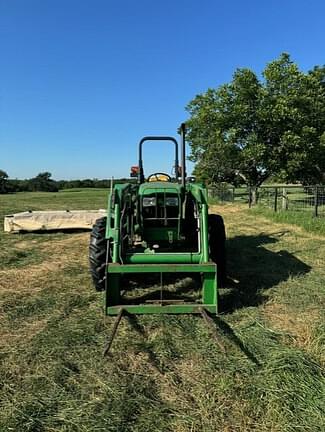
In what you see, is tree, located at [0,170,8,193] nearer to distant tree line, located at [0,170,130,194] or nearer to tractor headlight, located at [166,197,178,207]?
distant tree line, located at [0,170,130,194]

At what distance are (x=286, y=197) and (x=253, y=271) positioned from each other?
897 centimetres

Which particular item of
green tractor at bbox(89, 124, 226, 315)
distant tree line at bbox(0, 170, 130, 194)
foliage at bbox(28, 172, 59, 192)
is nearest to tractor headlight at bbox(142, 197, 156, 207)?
green tractor at bbox(89, 124, 226, 315)

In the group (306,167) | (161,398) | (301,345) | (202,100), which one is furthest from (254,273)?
(202,100)

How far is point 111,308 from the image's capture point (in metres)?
3.86

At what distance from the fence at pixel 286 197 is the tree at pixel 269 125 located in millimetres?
2296

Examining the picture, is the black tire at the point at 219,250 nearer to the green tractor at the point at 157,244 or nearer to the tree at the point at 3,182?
the green tractor at the point at 157,244

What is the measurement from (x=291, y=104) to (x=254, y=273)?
18.2 metres

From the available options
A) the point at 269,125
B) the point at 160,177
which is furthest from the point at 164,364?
the point at 269,125

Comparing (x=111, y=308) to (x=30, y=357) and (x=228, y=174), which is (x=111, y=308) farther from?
(x=228, y=174)

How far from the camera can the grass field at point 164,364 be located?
2.42 m

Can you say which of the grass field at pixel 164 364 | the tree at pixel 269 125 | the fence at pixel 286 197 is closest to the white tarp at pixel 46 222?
the grass field at pixel 164 364

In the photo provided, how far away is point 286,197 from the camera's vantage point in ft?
47.2

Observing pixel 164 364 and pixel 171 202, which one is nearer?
pixel 164 364

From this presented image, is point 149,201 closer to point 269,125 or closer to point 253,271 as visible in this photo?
point 253,271
